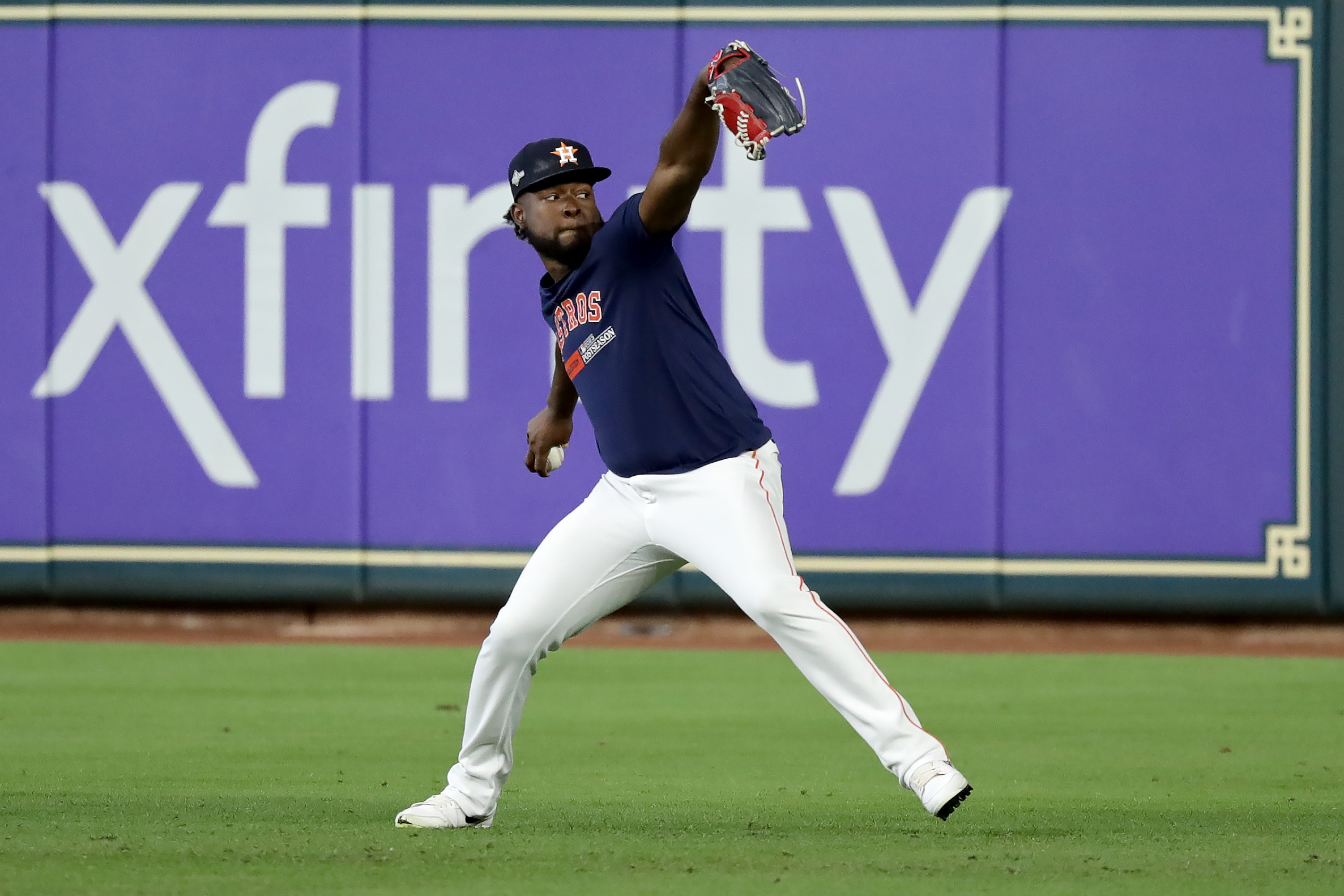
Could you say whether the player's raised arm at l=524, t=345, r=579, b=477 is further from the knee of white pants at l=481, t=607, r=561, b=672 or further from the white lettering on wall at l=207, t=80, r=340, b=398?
the white lettering on wall at l=207, t=80, r=340, b=398

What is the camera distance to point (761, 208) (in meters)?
9.66

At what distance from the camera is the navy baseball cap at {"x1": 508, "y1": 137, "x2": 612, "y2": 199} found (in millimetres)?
4559

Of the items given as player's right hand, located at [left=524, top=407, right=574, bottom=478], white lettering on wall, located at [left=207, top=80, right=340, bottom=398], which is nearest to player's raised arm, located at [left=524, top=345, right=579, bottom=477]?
player's right hand, located at [left=524, top=407, right=574, bottom=478]

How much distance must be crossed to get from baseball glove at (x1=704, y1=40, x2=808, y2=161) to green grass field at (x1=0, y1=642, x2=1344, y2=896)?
1.68m

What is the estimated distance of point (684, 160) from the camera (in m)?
4.19

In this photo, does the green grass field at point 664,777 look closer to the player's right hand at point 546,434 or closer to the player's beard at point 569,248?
the player's right hand at point 546,434

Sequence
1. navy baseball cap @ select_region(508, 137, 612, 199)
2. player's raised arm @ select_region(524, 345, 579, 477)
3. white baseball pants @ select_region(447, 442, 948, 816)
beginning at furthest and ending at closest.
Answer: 1. player's raised arm @ select_region(524, 345, 579, 477)
2. navy baseball cap @ select_region(508, 137, 612, 199)
3. white baseball pants @ select_region(447, 442, 948, 816)

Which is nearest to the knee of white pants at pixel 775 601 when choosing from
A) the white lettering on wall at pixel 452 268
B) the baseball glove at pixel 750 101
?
the baseball glove at pixel 750 101

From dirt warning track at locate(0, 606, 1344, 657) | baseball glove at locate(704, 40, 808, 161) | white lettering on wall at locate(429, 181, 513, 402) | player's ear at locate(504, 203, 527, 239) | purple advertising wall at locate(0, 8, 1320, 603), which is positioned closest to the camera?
baseball glove at locate(704, 40, 808, 161)

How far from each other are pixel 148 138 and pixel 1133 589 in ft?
19.8

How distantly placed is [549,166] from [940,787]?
1.86m

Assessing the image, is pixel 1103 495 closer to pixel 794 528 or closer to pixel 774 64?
Result: pixel 794 528

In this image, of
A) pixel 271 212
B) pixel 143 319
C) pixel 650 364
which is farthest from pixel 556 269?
pixel 143 319

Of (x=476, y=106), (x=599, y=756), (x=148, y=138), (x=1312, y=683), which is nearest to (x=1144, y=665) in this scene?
(x=1312, y=683)
